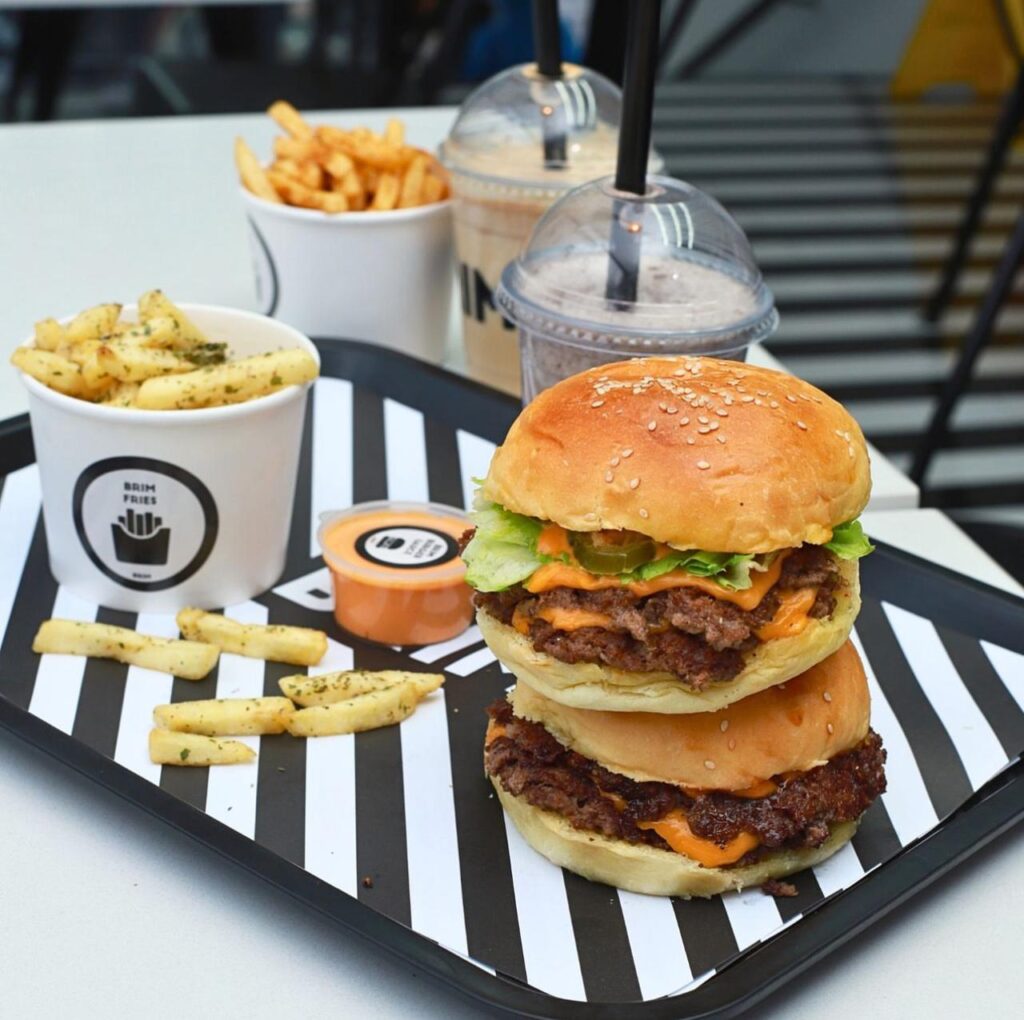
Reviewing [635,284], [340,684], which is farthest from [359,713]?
[635,284]

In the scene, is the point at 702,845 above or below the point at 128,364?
below

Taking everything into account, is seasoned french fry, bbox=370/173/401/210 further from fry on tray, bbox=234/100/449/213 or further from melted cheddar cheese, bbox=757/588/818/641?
melted cheddar cheese, bbox=757/588/818/641

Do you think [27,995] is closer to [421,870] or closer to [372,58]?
[421,870]

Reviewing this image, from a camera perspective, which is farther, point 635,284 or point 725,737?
point 635,284

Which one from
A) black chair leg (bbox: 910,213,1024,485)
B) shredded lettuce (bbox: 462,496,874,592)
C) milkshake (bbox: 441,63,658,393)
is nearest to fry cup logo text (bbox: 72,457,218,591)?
shredded lettuce (bbox: 462,496,874,592)

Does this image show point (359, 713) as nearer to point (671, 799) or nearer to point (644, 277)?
point (671, 799)

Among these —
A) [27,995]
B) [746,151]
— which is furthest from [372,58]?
[27,995]

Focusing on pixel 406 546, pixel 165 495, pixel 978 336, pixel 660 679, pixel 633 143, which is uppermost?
pixel 633 143
